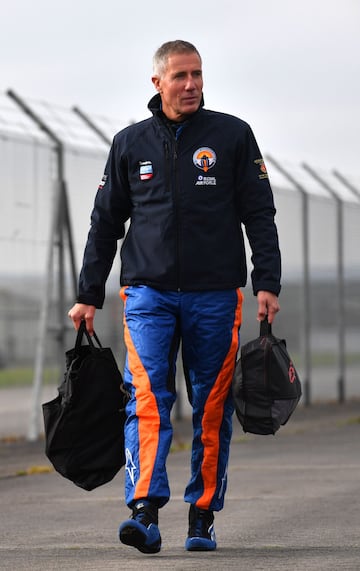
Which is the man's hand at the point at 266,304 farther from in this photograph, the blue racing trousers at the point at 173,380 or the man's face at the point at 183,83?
the man's face at the point at 183,83

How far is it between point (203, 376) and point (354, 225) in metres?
13.2

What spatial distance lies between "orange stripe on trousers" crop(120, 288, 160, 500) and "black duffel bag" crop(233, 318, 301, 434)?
34 cm

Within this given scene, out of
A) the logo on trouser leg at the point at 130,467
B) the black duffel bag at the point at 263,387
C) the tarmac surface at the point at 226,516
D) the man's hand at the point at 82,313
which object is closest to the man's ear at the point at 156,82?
the man's hand at the point at 82,313

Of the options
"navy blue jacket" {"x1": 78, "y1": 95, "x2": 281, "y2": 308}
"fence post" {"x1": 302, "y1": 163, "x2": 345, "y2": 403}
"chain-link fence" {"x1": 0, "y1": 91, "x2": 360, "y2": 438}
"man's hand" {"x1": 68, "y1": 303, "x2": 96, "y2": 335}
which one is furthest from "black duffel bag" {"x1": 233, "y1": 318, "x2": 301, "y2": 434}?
"fence post" {"x1": 302, "y1": 163, "x2": 345, "y2": 403}

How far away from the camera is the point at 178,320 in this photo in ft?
19.4

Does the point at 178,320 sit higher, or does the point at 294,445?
the point at 178,320

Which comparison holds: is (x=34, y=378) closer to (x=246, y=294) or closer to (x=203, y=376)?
(x=246, y=294)

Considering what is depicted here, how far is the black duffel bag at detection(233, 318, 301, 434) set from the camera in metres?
5.84

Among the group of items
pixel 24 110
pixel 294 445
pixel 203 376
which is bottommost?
pixel 294 445

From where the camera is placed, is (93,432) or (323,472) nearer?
(93,432)

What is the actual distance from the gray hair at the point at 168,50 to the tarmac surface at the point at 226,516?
182cm

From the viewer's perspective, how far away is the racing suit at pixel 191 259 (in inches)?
229

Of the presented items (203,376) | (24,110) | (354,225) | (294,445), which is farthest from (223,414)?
(354,225)

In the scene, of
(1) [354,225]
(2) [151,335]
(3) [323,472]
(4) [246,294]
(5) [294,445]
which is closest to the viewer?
(2) [151,335]
